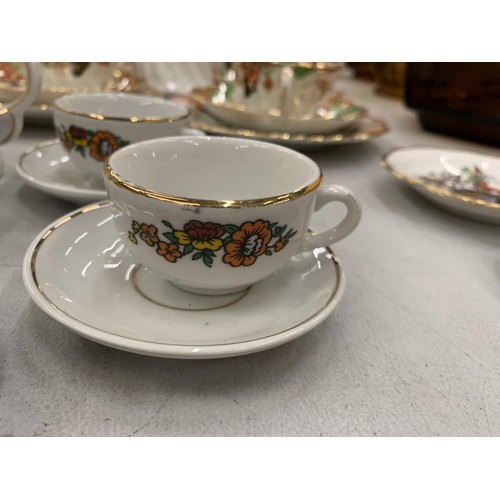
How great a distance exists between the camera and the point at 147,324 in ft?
1.10

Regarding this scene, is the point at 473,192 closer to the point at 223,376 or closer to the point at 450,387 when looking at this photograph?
the point at 450,387

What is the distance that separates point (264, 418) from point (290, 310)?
94 millimetres

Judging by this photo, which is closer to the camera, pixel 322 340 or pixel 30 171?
pixel 322 340

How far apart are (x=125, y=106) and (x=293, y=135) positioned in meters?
0.30

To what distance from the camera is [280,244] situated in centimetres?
35

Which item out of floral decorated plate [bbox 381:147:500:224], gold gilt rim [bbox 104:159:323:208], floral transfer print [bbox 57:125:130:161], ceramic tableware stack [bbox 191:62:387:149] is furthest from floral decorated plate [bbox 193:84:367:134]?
gold gilt rim [bbox 104:159:323:208]

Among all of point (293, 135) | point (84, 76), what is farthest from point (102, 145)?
point (84, 76)

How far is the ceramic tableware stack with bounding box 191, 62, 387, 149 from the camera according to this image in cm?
77

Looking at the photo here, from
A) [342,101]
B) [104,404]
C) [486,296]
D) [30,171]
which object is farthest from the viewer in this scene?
[342,101]

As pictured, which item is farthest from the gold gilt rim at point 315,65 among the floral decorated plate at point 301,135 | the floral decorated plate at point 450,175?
the floral decorated plate at point 450,175

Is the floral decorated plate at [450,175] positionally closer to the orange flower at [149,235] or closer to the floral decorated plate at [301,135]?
the floral decorated plate at [301,135]

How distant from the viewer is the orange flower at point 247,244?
0.32m

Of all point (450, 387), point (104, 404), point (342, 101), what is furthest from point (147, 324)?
point (342, 101)

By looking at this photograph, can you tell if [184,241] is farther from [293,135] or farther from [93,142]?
[293,135]
